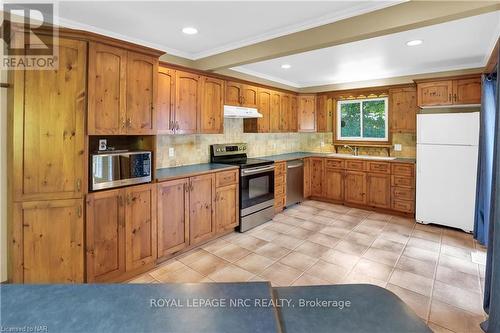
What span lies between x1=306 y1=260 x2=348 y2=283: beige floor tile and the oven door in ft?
4.68

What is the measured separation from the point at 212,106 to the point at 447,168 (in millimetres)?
3678

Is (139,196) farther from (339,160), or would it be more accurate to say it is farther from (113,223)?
(339,160)

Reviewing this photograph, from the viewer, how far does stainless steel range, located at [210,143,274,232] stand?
13.5 feet

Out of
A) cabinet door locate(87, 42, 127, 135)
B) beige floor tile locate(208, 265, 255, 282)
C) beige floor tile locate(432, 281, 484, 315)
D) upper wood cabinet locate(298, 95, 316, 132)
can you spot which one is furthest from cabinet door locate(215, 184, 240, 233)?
upper wood cabinet locate(298, 95, 316, 132)

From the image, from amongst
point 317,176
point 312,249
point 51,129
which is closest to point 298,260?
point 312,249

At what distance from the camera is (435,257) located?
3.26m

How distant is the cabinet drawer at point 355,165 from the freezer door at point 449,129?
1.10m

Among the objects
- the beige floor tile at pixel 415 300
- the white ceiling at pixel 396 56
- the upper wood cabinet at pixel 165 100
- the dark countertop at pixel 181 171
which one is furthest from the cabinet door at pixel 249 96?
the beige floor tile at pixel 415 300

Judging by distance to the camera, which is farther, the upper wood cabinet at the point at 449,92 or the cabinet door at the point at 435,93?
the cabinet door at the point at 435,93

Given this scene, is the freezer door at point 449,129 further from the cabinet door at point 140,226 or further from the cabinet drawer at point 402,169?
the cabinet door at point 140,226

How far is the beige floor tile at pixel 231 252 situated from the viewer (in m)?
3.28

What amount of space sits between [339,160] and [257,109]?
2.01 meters

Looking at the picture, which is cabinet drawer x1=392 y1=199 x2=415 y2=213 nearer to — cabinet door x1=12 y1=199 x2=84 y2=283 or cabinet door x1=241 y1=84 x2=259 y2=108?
cabinet door x1=241 y1=84 x2=259 y2=108

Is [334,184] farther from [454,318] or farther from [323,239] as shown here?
[454,318]
